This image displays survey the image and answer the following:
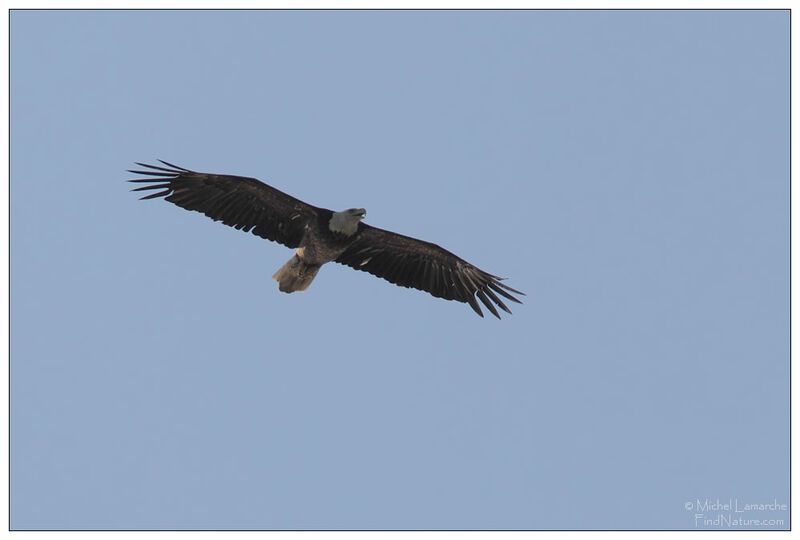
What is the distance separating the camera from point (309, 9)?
16094mm

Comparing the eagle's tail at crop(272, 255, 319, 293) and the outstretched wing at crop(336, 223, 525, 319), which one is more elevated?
the outstretched wing at crop(336, 223, 525, 319)

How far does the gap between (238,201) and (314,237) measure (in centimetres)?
143

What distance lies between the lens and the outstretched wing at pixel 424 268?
16516 millimetres

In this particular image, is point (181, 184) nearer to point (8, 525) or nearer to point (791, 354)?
point (8, 525)

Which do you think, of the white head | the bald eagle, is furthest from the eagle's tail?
the white head

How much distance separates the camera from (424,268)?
17031 millimetres

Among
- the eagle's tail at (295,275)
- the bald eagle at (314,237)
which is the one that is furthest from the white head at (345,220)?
the eagle's tail at (295,275)

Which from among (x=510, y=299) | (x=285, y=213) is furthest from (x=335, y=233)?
(x=510, y=299)

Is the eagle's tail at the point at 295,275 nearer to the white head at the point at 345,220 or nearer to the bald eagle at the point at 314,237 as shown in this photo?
the bald eagle at the point at 314,237

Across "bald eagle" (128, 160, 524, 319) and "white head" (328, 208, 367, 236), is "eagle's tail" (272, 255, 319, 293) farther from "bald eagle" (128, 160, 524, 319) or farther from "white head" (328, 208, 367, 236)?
"white head" (328, 208, 367, 236)

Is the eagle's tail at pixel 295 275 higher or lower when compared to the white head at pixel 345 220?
lower

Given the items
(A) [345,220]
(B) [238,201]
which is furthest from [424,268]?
(B) [238,201]

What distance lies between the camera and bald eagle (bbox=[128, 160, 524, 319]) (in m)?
15.4

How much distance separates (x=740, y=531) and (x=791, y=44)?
915 cm
